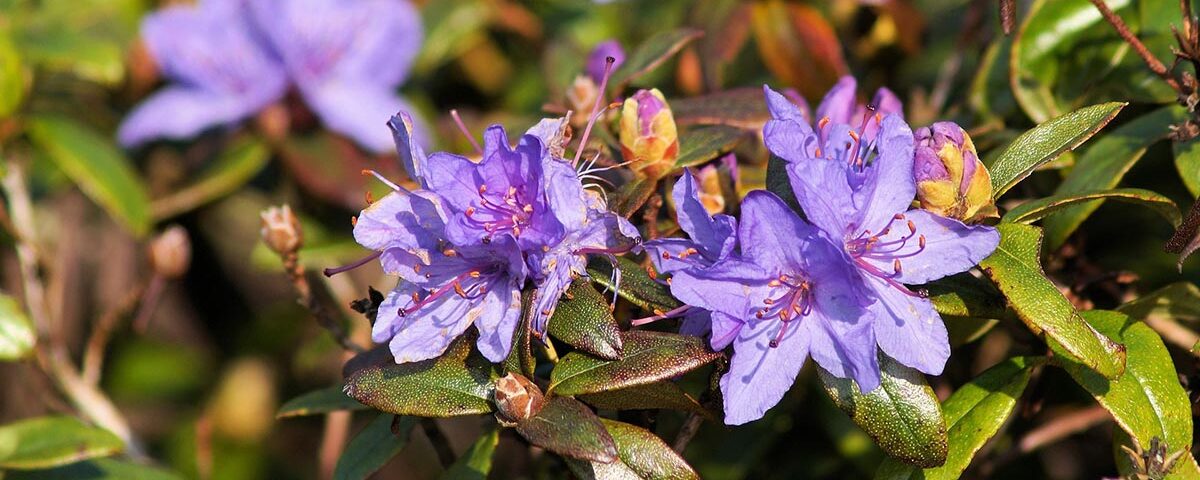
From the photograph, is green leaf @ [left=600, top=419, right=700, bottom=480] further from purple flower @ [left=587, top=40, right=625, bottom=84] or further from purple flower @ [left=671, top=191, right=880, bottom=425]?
purple flower @ [left=587, top=40, right=625, bottom=84]

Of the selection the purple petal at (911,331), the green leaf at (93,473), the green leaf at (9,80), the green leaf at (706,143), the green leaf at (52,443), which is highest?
the green leaf at (9,80)

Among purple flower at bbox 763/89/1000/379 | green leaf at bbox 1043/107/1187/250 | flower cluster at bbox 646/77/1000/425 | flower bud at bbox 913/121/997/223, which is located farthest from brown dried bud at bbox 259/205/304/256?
green leaf at bbox 1043/107/1187/250

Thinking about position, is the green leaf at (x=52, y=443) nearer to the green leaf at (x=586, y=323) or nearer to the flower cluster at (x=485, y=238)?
the flower cluster at (x=485, y=238)

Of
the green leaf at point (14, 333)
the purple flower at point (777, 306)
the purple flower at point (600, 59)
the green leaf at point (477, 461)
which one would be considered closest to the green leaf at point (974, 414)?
the purple flower at point (777, 306)

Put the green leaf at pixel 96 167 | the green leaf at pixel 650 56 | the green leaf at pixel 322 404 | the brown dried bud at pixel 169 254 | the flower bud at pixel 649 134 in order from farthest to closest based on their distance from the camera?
1. the green leaf at pixel 96 167
2. the brown dried bud at pixel 169 254
3. the green leaf at pixel 650 56
4. the green leaf at pixel 322 404
5. the flower bud at pixel 649 134

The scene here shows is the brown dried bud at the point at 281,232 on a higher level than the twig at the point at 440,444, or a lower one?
higher

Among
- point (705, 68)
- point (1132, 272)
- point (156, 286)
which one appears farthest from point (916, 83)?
point (156, 286)

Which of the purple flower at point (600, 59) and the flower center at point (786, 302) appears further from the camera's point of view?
the purple flower at point (600, 59)
